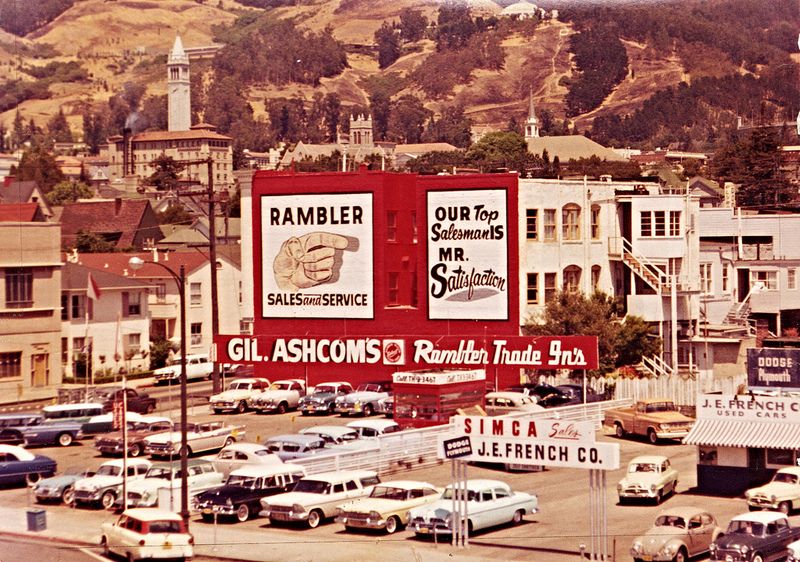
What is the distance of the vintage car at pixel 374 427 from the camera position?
42906mm

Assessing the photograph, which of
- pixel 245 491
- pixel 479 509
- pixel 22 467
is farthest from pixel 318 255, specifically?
pixel 479 509

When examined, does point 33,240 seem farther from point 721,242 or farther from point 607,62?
point 607,62

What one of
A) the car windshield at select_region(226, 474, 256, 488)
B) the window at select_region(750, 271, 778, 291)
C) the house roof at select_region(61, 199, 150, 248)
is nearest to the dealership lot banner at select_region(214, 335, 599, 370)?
the house roof at select_region(61, 199, 150, 248)

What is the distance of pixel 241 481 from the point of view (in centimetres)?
3475

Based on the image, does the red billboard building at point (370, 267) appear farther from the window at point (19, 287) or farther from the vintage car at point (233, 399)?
the window at point (19, 287)

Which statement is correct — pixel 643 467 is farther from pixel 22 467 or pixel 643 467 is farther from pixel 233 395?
pixel 233 395

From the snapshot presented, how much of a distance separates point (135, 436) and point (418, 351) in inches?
544

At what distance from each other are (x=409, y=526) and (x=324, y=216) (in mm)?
26467

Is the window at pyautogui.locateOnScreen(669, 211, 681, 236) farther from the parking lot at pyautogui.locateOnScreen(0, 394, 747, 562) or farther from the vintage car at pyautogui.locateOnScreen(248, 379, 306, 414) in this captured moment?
the parking lot at pyautogui.locateOnScreen(0, 394, 747, 562)

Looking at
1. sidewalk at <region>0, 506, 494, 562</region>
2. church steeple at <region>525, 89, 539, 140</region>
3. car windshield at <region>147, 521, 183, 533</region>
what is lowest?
sidewalk at <region>0, 506, 494, 562</region>

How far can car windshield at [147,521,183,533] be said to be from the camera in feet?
102

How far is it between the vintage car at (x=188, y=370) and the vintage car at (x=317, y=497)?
2182cm

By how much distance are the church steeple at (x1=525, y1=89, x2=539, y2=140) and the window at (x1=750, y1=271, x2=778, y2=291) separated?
30.7 meters

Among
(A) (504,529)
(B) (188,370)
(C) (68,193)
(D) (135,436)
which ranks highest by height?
→ (C) (68,193)
